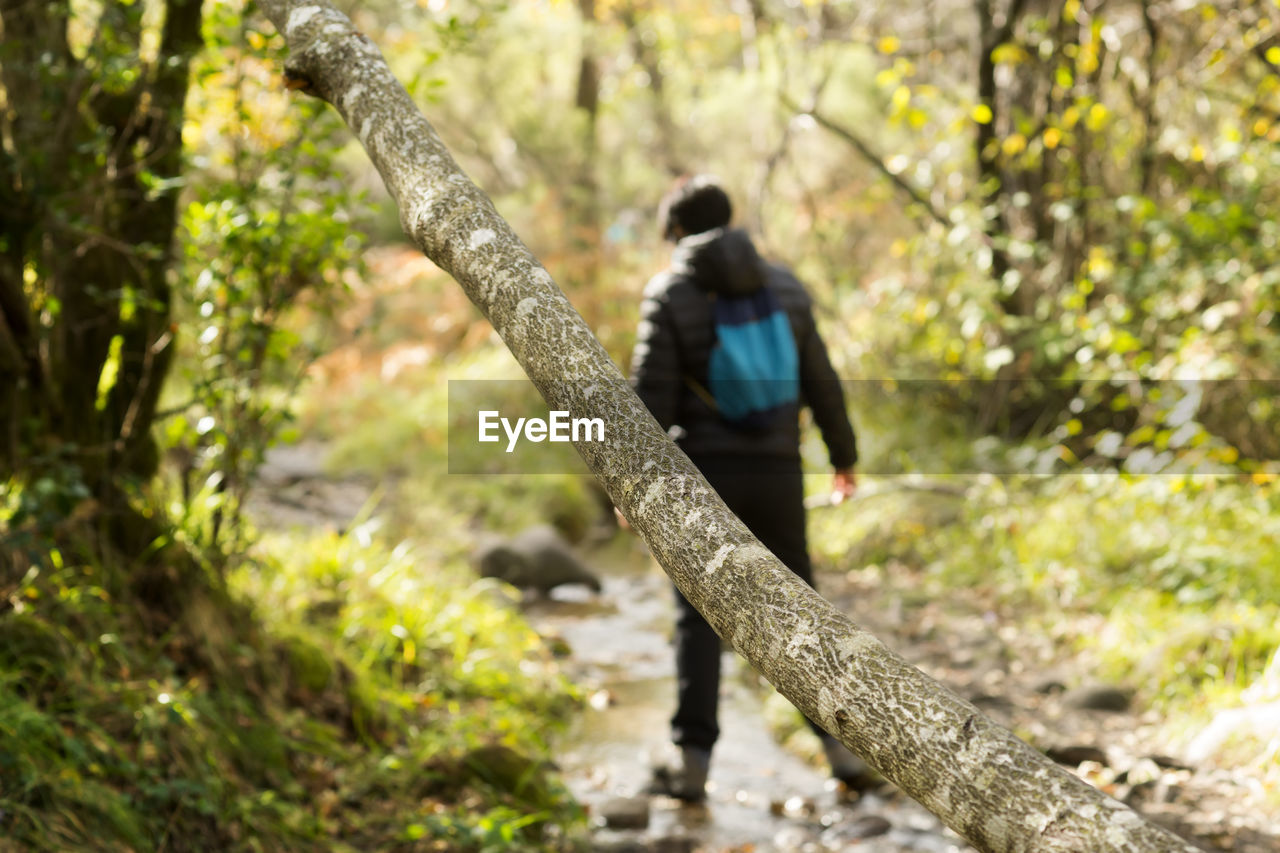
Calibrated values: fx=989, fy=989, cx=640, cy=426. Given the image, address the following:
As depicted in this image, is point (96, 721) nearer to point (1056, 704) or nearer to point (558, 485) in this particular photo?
point (1056, 704)

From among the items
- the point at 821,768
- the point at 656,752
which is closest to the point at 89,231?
the point at 656,752

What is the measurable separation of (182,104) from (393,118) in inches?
89.8

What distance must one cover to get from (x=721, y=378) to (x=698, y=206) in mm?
612

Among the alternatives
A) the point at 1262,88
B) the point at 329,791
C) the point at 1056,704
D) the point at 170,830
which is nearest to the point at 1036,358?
the point at 1262,88

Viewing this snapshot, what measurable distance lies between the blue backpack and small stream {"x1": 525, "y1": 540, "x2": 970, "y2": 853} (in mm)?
1380

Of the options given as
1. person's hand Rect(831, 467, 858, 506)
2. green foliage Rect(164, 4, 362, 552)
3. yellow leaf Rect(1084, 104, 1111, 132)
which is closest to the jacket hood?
person's hand Rect(831, 467, 858, 506)

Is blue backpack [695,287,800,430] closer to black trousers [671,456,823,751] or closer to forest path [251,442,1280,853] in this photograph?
black trousers [671,456,823,751]

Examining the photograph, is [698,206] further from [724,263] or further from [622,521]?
[622,521]

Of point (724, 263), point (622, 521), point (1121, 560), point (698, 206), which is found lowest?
point (1121, 560)

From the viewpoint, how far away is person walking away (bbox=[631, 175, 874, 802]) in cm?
326

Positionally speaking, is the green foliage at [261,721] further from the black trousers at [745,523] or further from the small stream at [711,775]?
the black trousers at [745,523]

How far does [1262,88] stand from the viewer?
529 centimetres

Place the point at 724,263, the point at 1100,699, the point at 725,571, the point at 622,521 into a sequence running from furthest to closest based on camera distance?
the point at 1100,699
the point at 724,263
the point at 622,521
the point at 725,571

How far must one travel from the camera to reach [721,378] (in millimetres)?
3268
